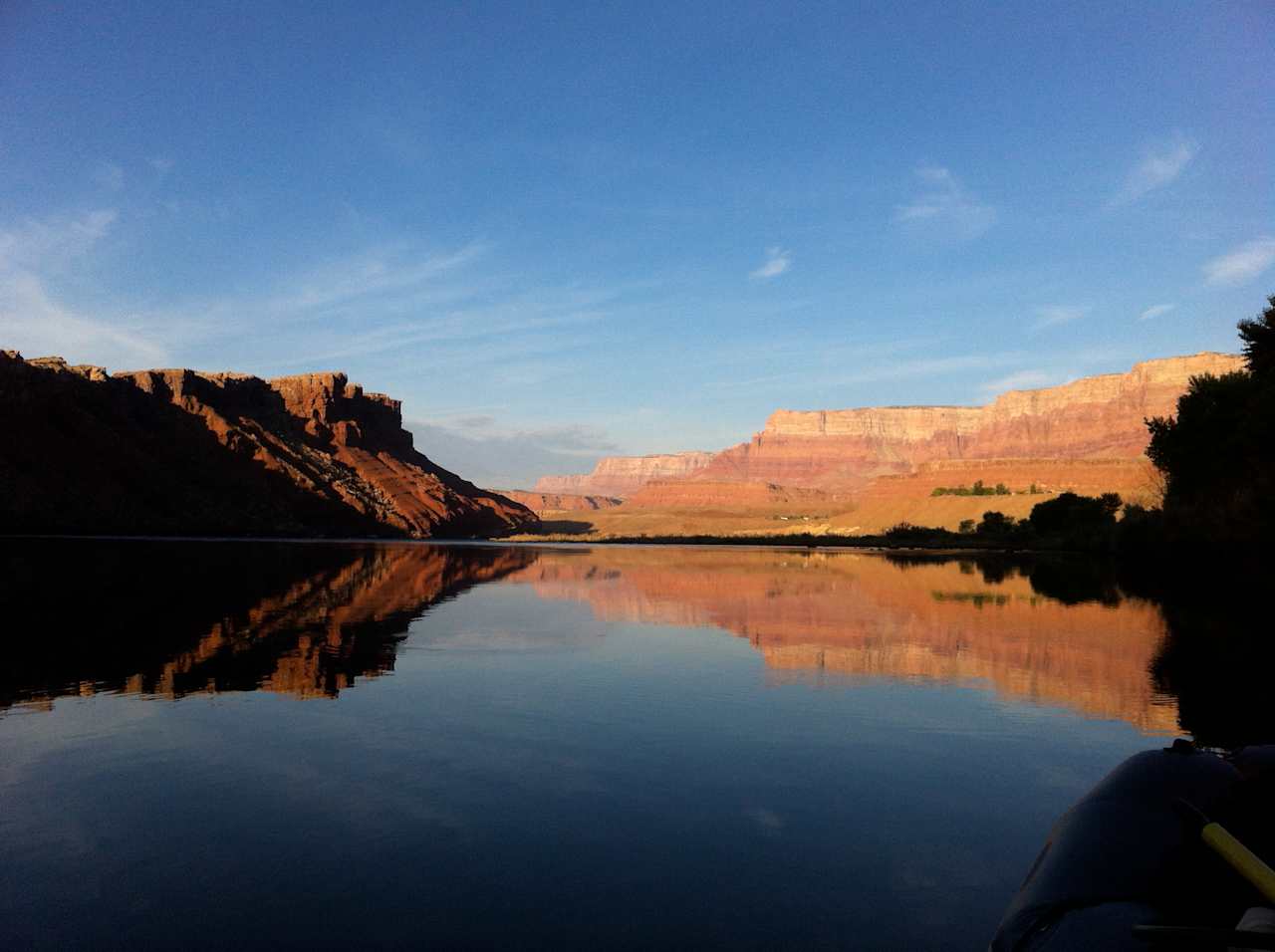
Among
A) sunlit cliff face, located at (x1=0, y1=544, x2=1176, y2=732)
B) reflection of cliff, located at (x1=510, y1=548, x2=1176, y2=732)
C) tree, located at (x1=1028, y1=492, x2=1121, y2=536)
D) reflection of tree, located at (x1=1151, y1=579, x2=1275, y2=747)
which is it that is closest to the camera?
reflection of tree, located at (x1=1151, y1=579, x2=1275, y2=747)

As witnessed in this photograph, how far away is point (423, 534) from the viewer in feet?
504

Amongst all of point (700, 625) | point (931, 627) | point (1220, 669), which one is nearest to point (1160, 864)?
point (1220, 669)

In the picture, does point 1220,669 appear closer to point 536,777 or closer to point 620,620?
point 536,777

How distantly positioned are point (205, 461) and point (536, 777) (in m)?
127

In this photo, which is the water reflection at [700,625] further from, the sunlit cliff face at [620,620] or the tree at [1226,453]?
the tree at [1226,453]

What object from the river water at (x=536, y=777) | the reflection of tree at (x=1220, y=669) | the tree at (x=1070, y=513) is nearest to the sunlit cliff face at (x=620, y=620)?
the river water at (x=536, y=777)

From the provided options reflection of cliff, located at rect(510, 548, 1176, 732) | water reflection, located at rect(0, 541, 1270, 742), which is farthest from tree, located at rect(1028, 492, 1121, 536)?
water reflection, located at rect(0, 541, 1270, 742)

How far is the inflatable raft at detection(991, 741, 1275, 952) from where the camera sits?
152 inches

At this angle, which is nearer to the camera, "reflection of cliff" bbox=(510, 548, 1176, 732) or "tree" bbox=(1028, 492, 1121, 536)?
"reflection of cliff" bbox=(510, 548, 1176, 732)

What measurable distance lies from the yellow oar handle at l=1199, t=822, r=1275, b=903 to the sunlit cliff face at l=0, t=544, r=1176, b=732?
8688mm

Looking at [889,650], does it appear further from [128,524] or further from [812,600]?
[128,524]

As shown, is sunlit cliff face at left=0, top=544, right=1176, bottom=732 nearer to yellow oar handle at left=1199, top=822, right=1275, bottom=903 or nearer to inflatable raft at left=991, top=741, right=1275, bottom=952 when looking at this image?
inflatable raft at left=991, top=741, right=1275, bottom=952

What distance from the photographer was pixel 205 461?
397 feet

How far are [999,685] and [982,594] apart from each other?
20.8 metres
